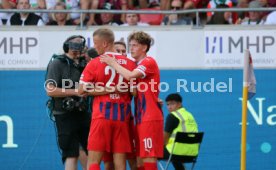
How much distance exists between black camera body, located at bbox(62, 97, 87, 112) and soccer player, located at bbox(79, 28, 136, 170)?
0.87m

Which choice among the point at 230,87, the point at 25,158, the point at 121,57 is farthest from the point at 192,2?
the point at 121,57

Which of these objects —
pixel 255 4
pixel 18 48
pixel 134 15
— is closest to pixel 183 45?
pixel 134 15

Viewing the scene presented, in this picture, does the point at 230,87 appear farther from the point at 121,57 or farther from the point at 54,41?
the point at 121,57

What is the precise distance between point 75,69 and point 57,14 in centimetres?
372

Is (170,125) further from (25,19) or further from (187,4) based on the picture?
(25,19)

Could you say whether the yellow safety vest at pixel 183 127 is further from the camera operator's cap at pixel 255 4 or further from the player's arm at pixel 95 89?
the player's arm at pixel 95 89

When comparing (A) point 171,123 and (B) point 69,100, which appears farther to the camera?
(A) point 171,123

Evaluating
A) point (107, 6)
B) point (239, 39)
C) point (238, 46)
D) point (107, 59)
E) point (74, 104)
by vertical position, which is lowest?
point (74, 104)

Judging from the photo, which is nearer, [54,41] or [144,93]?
[144,93]

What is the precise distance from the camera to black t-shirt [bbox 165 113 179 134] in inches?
588

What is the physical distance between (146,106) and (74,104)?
1424 mm

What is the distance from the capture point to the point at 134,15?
16.5 metres

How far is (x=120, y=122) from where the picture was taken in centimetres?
1199

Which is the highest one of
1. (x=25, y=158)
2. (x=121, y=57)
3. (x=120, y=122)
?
(x=121, y=57)
